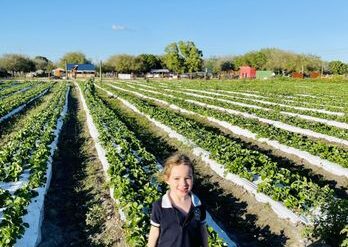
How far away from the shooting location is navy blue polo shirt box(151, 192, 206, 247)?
12.4 ft

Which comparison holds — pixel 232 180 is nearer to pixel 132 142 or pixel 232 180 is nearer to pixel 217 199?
pixel 217 199

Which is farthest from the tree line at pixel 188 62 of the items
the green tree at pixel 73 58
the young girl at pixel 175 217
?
the young girl at pixel 175 217

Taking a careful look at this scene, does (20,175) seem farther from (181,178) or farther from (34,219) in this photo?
(181,178)

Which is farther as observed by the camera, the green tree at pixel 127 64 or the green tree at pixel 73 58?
the green tree at pixel 73 58

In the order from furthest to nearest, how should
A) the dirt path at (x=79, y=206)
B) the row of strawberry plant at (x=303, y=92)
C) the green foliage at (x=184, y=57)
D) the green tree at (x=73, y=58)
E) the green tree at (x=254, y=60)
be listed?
1. the green tree at (x=73, y=58)
2. the green tree at (x=254, y=60)
3. the green foliage at (x=184, y=57)
4. the row of strawberry plant at (x=303, y=92)
5. the dirt path at (x=79, y=206)

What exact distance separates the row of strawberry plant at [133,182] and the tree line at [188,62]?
8490cm

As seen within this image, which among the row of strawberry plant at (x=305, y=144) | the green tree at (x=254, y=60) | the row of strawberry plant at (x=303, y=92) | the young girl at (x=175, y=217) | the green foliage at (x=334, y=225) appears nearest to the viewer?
the young girl at (x=175, y=217)

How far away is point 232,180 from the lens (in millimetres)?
10172

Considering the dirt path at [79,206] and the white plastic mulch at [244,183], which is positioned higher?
the white plastic mulch at [244,183]

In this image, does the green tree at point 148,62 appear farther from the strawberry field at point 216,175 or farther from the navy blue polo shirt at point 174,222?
the navy blue polo shirt at point 174,222

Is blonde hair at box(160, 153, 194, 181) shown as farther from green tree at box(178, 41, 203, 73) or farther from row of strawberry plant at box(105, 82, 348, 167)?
green tree at box(178, 41, 203, 73)

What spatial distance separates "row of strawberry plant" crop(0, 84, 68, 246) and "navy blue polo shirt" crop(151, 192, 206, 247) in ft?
10.5

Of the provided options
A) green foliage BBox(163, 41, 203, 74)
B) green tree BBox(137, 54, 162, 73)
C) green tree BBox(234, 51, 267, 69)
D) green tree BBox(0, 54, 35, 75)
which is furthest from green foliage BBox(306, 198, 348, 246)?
green tree BBox(0, 54, 35, 75)

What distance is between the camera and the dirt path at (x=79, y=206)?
7535 millimetres
